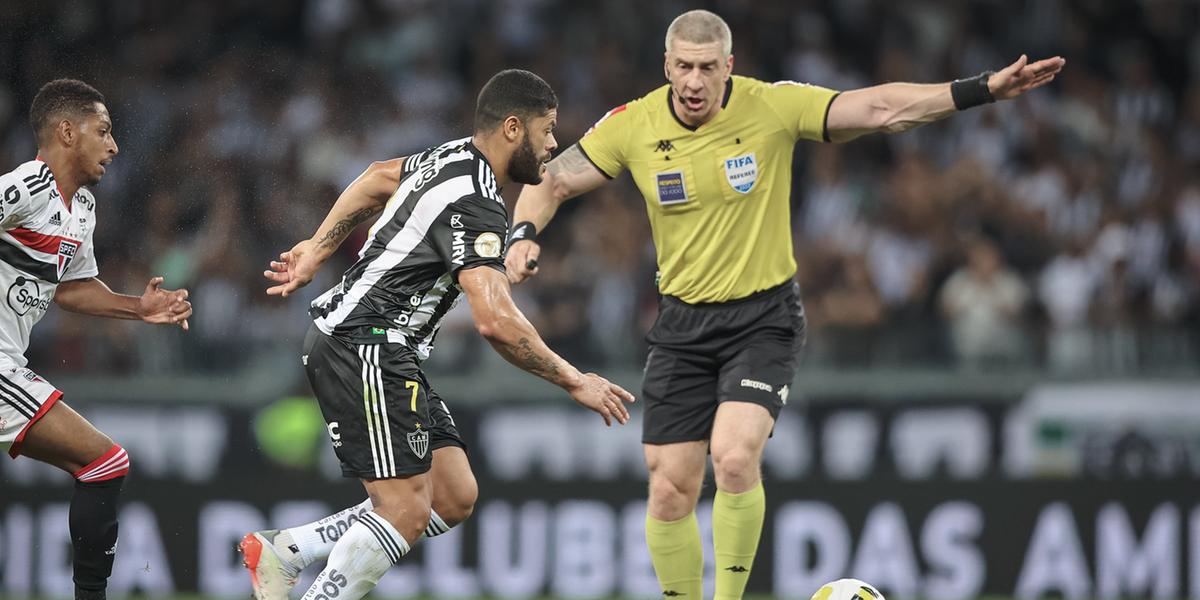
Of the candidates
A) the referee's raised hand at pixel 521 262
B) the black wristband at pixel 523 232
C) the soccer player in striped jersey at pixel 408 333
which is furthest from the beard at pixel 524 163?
the black wristband at pixel 523 232

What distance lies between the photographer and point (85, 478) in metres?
7.06

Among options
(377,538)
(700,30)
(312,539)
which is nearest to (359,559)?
(377,538)

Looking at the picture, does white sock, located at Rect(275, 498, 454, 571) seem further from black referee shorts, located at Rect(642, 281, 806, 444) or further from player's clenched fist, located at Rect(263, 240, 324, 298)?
black referee shorts, located at Rect(642, 281, 806, 444)

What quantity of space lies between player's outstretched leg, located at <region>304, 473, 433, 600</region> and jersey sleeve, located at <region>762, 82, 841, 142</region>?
239cm

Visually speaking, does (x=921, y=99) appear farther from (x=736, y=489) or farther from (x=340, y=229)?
(x=340, y=229)

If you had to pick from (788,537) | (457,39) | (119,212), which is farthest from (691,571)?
(457,39)

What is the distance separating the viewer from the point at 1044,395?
34.8ft

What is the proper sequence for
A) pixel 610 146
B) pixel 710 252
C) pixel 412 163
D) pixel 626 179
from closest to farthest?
pixel 412 163 → pixel 710 252 → pixel 610 146 → pixel 626 179

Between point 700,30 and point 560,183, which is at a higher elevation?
point 700,30

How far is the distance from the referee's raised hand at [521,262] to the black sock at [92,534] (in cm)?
201

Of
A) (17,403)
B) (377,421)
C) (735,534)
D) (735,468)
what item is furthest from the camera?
(735,534)

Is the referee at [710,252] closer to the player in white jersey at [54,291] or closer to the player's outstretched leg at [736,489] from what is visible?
the player's outstretched leg at [736,489]

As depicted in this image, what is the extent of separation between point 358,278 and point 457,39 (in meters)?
8.87

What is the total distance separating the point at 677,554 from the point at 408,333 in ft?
5.53
